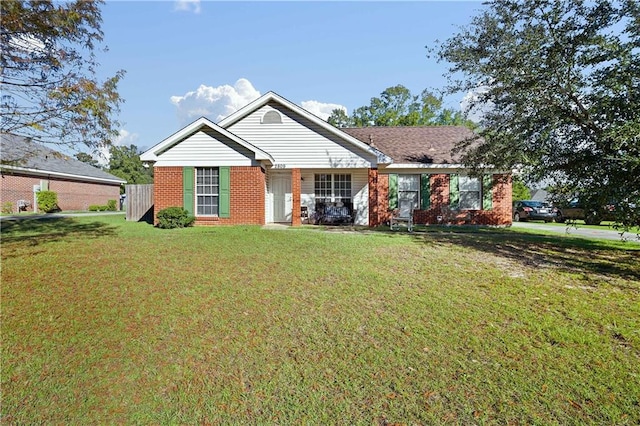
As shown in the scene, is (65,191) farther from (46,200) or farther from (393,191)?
(393,191)

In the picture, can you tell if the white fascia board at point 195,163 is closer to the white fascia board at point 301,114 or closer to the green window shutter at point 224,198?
the green window shutter at point 224,198

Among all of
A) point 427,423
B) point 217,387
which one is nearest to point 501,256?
point 427,423

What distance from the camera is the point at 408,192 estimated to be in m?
16.0

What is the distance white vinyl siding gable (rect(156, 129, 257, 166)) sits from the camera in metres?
13.6

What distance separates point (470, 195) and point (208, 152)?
37.7 ft

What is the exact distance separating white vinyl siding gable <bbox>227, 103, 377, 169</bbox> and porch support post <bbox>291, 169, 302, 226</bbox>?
0.43 m

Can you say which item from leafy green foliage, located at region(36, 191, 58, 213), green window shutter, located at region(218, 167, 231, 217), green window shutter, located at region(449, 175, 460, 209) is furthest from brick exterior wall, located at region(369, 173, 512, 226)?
leafy green foliage, located at region(36, 191, 58, 213)

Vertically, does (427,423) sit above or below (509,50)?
below

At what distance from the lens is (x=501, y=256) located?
808cm

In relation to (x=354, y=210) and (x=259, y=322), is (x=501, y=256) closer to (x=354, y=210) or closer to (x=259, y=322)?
(x=259, y=322)

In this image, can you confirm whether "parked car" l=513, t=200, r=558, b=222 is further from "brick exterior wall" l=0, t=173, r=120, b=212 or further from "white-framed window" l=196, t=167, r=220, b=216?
"brick exterior wall" l=0, t=173, r=120, b=212

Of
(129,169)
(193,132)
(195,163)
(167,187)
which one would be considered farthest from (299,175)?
(129,169)

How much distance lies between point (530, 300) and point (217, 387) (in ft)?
15.0

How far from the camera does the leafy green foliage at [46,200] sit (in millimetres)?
23562
